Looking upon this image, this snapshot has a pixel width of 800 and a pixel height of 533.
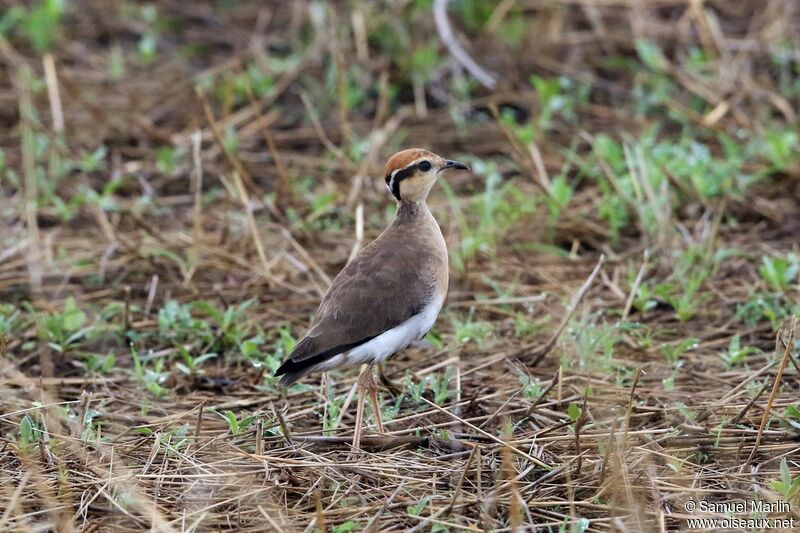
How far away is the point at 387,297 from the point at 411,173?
0.72 m

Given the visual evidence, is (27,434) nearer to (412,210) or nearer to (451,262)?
(412,210)

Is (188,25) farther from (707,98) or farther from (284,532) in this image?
(284,532)

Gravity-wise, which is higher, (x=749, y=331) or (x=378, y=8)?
(x=378, y=8)

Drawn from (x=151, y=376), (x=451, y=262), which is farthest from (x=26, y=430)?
(x=451, y=262)

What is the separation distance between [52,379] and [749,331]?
335 centimetres

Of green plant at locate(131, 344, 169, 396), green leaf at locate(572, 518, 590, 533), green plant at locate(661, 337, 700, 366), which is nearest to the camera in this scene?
green leaf at locate(572, 518, 590, 533)

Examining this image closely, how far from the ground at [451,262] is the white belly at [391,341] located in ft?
0.97

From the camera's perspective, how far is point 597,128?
27.0 ft

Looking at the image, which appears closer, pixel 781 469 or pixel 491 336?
pixel 781 469

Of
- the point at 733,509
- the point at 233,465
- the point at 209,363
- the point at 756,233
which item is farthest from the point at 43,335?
the point at 756,233

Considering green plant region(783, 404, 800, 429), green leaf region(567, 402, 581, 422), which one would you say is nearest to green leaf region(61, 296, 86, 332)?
green leaf region(567, 402, 581, 422)

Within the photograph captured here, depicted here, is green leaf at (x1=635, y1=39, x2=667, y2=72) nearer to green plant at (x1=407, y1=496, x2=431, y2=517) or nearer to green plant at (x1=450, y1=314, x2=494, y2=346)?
green plant at (x1=450, y1=314, x2=494, y2=346)

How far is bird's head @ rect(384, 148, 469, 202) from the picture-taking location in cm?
520

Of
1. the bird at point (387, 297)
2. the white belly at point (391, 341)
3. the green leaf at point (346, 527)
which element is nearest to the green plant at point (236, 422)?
the bird at point (387, 297)
